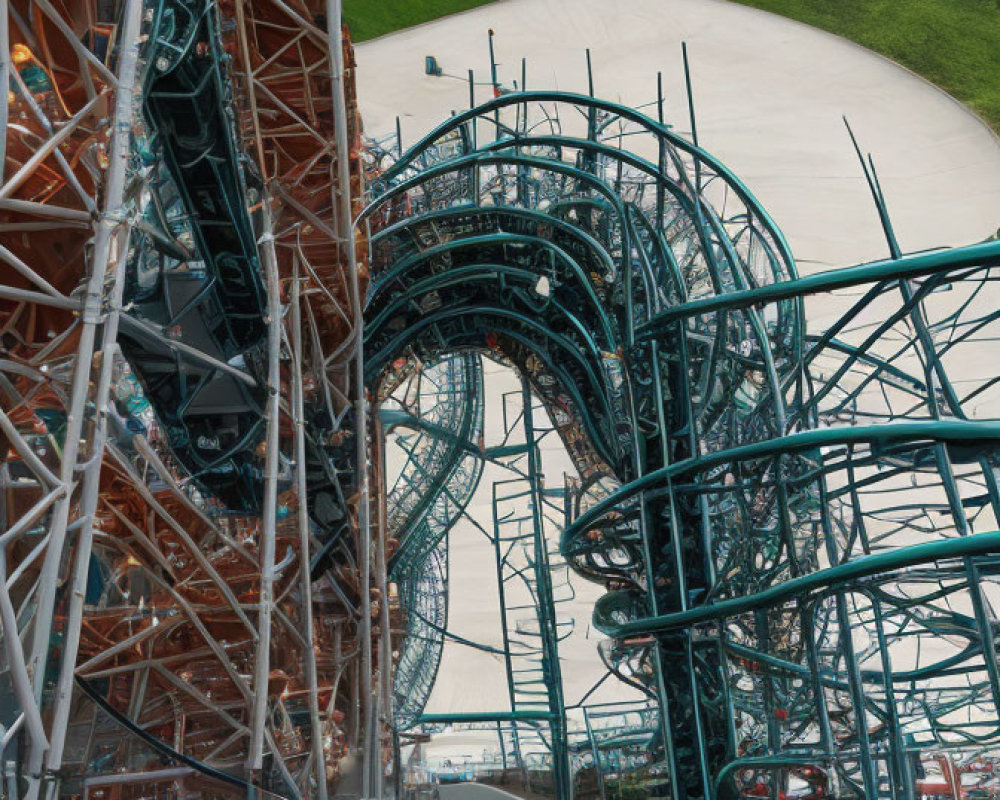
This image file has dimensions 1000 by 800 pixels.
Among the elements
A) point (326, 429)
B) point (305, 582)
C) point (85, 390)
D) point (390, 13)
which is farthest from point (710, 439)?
point (390, 13)

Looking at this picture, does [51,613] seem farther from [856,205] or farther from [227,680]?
[856,205]

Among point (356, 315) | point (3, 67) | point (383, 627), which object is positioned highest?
point (356, 315)

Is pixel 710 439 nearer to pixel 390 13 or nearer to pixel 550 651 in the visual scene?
pixel 550 651

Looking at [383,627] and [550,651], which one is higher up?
[550,651]

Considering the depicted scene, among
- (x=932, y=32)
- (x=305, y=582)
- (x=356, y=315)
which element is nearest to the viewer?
(x=305, y=582)

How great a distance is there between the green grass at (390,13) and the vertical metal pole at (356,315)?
33.2m

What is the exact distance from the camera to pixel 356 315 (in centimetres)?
1659

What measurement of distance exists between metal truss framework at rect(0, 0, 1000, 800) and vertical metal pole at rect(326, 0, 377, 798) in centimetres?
6

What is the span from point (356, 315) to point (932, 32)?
3733 centimetres

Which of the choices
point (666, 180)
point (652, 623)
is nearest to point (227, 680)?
point (652, 623)

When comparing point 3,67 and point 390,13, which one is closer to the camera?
point 3,67

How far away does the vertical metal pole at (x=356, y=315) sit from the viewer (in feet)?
49.3

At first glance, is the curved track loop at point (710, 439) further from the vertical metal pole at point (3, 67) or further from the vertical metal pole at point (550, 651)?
the vertical metal pole at point (3, 67)

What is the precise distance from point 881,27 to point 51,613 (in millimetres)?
45006
